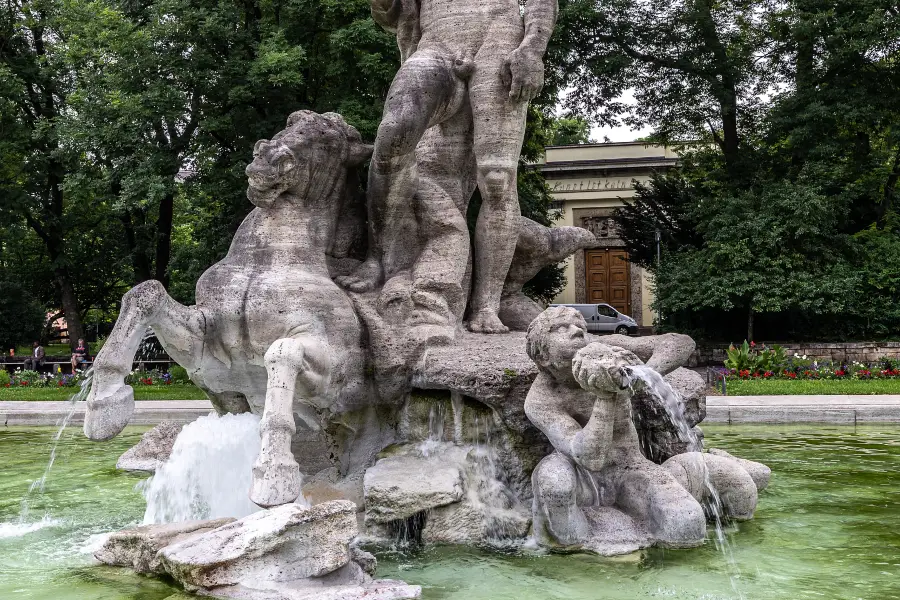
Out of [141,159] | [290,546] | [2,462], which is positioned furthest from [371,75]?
[290,546]

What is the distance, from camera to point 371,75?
15.4m

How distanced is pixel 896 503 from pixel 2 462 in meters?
7.16

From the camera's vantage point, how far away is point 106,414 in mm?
4727

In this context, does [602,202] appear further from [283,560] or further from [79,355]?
[283,560]

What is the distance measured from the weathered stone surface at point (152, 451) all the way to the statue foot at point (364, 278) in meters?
1.52

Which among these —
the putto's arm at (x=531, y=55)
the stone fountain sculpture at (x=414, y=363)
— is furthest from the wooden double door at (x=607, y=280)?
the putto's arm at (x=531, y=55)

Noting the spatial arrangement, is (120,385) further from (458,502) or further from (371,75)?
(371,75)

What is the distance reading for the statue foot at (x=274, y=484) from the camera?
14.0 ft

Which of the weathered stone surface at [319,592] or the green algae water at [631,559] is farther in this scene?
the green algae water at [631,559]

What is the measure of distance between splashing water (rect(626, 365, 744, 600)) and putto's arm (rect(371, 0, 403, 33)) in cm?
327

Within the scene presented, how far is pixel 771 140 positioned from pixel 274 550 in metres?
19.8

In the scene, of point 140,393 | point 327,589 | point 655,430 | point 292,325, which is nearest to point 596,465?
point 655,430

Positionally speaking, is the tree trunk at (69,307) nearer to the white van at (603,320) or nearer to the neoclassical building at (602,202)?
the white van at (603,320)

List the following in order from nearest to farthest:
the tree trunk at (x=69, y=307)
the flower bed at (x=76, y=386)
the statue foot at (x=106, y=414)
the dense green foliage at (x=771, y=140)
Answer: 1. the statue foot at (x=106, y=414)
2. the flower bed at (x=76, y=386)
3. the dense green foliage at (x=771, y=140)
4. the tree trunk at (x=69, y=307)
